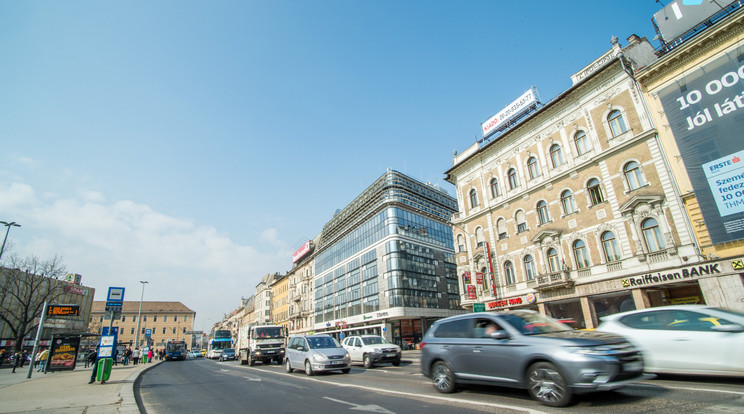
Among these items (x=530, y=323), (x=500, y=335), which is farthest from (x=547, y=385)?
(x=530, y=323)

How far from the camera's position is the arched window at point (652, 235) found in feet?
61.1

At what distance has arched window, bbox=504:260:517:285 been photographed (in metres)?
26.3

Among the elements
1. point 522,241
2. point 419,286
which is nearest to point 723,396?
point 522,241

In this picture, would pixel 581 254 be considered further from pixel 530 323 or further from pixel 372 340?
pixel 530 323

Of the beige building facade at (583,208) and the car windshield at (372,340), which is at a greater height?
the beige building facade at (583,208)

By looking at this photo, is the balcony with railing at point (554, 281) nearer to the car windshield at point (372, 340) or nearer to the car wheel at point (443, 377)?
the car windshield at point (372, 340)

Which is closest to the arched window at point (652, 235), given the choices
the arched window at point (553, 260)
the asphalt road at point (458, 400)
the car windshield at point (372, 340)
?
the arched window at point (553, 260)

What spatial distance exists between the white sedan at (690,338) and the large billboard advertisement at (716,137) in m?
12.5

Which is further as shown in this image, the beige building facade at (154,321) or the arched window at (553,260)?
the beige building facade at (154,321)

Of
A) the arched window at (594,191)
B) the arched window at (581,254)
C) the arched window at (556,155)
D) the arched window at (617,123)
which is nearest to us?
the arched window at (617,123)

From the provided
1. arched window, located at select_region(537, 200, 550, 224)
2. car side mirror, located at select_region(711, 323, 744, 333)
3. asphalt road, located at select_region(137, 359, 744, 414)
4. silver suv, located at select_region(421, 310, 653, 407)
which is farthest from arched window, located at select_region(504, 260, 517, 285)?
silver suv, located at select_region(421, 310, 653, 407)

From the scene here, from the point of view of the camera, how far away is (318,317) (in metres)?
62.4

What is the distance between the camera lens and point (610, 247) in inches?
816

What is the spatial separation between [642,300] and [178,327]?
122 metres
